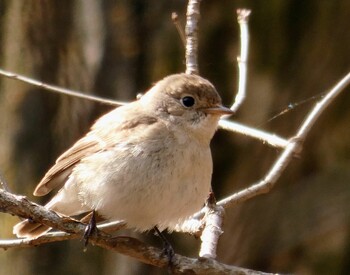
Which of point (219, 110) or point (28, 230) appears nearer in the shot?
point (219, 110)

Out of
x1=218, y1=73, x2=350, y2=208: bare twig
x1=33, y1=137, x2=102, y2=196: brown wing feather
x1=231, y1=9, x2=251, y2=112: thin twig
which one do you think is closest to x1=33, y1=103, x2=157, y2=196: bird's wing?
x1=33, y1=137, x2=102, y2=196: brown wing feather

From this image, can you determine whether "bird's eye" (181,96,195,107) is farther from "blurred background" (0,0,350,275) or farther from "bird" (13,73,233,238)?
"blurred background" (0,0,350,275)

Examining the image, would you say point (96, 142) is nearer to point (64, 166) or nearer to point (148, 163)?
point (64, 166)

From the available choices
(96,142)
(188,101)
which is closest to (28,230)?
(96,142)

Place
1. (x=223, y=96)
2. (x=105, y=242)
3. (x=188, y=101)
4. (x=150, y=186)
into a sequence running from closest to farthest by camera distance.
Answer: (x=105, y=242) < (x=150, y=186) < (x=188, y=101) < (x=223, y=96)

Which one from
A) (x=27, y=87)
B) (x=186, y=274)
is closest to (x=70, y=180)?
(x=186, y=274)

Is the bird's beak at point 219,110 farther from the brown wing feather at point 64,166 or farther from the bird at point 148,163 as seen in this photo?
the brown wing feather at point 64,166

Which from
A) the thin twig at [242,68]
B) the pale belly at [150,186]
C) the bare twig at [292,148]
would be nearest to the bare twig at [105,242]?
the pale belly at [150,186]

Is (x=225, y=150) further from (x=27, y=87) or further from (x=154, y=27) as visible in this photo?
(x=27, y=87)
